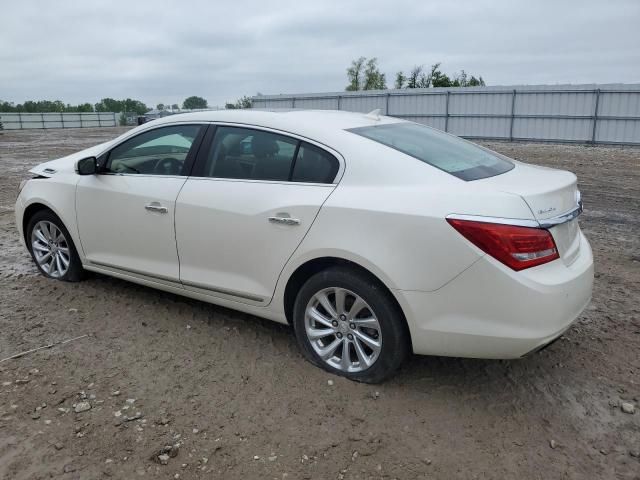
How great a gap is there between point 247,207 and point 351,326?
101cm

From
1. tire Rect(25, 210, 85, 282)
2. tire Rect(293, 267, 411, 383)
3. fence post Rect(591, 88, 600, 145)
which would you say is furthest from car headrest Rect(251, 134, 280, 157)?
fence post Rect(591, 88, 600, 145)

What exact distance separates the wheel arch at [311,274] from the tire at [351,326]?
2cm

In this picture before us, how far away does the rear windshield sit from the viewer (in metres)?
3.39

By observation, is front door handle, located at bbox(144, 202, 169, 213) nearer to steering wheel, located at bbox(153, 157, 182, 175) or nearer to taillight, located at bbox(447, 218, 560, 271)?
steering wheel, located at bbox(153, 157, 182, 175)

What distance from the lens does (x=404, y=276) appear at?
302 centimetres

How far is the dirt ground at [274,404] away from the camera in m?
2.74

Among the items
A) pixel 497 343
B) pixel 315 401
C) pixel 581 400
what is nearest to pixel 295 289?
pixel 315 401

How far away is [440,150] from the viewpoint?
3.69 metres

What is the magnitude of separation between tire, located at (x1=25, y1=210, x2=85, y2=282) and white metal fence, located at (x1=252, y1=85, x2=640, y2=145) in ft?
75.5

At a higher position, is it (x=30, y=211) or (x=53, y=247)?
(x=30, y=211)

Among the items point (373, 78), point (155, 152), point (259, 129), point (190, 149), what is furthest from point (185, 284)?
point (373, 78)

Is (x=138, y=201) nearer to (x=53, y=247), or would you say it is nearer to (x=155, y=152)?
(x=155, y=152)

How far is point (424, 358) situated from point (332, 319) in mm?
753

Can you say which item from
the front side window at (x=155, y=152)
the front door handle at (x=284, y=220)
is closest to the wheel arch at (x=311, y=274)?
the front door handle at (x=284, y=220)
